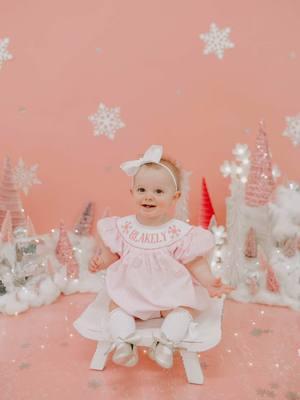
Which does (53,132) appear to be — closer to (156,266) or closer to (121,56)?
(121,56)

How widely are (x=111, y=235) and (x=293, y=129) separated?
1.27 meters

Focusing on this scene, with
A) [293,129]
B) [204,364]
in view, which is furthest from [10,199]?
[293,129]

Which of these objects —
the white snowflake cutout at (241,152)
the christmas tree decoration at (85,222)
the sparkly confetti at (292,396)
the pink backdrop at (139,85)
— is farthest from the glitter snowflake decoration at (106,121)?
the sparkly confetti at (292,396)

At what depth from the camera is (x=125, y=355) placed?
171 cm

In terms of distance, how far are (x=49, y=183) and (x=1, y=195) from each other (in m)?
0.29

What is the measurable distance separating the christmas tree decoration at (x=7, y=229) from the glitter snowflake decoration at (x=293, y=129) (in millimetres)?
1465

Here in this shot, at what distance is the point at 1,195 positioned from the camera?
8.84ft

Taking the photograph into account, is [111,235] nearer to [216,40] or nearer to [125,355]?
[125,355]

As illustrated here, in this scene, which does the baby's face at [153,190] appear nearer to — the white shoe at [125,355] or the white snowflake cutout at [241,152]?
the white shoe at [125,355]

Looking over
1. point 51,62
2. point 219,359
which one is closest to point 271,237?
point 219,359

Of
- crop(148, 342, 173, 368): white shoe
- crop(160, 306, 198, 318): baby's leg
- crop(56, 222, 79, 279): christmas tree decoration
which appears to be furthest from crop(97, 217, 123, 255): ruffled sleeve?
crop(56, 222, 79, 279): christmas tree decoration

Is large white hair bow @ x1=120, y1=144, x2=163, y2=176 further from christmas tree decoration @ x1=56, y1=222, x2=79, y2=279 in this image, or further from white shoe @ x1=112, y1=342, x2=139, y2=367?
christmas tree decoration @ x1=56, y1=222, x2=79, y2=279

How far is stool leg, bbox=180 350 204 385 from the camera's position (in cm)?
182

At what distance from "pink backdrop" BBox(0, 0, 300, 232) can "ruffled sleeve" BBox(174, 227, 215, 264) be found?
0.98 metres
